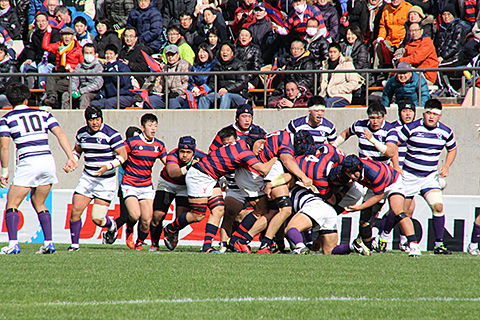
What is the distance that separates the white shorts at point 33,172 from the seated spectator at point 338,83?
6.23 meters

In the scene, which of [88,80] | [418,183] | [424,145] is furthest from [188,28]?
[418,183]

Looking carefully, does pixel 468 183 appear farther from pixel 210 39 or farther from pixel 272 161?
pixel 210 39

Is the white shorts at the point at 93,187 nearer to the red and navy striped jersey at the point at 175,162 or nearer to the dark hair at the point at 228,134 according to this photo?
the red and navy striped jersey at the point at 175,162

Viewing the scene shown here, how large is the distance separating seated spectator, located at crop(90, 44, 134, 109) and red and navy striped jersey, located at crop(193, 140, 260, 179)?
482cm

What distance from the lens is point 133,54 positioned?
13.6 m

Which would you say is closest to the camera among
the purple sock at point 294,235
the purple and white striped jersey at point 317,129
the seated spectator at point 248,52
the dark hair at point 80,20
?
the purple sock at point 294,235

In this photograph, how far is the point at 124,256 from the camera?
775cm

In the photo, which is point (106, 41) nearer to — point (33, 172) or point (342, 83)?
point (342, 83)

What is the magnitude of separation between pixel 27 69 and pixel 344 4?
7513 mm

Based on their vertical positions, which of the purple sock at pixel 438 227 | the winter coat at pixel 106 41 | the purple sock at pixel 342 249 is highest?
the winter coat at pixel 106 41

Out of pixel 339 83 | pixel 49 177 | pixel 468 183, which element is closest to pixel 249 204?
pixel 49 177

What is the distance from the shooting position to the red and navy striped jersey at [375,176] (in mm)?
8328

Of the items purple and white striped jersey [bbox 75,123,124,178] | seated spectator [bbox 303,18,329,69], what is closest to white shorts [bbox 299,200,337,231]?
purple and white striped jersey [bbox 75,123,124,178]

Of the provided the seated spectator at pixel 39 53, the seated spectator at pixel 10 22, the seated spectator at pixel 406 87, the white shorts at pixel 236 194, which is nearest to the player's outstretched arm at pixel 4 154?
the white shorts at pixel 236 194
